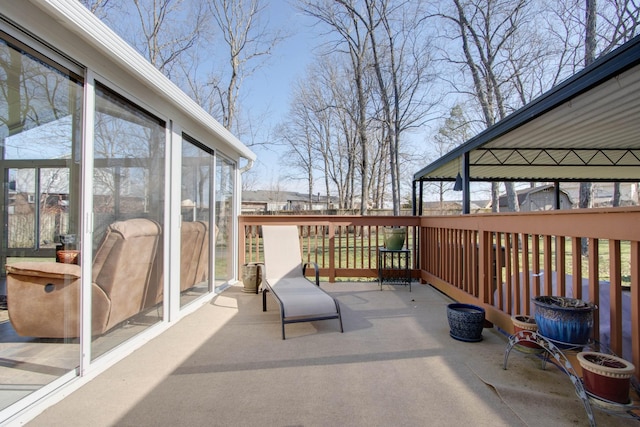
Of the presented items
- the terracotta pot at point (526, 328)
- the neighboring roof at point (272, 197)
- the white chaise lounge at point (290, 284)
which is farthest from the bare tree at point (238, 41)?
the neighboring roof at point (272, 197)

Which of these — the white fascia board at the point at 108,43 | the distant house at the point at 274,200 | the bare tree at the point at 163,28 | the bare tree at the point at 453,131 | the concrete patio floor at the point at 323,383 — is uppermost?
the bare tree at the point at 163,28

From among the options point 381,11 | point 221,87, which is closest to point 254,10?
point 221,87

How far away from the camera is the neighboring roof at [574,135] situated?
9.29 feet

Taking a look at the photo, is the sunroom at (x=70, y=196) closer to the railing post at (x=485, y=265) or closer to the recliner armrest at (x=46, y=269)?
the recliner armrest at (x=46, y=269)

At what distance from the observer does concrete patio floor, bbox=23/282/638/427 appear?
1984 millimetres

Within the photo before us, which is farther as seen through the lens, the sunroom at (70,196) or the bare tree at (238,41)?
the bare tree at (238,41)

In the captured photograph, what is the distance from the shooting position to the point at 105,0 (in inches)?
365

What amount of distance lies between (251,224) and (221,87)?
9.41m

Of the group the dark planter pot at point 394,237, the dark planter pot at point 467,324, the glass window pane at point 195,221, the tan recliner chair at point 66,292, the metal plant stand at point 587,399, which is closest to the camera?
the metal plant stand at point 587,399

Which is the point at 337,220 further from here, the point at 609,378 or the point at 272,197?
the point at 272,197

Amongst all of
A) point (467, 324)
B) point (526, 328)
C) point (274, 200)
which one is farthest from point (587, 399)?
point (274, 200)

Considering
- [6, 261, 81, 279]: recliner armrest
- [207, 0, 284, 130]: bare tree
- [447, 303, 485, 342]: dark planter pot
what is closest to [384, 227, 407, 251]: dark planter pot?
[447, 303, 485, 342]: dark planter pot

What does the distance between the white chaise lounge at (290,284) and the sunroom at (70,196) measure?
136 centimetres

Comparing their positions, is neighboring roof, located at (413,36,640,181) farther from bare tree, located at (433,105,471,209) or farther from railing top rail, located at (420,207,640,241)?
bare tree, located at (433,105,471,209)
